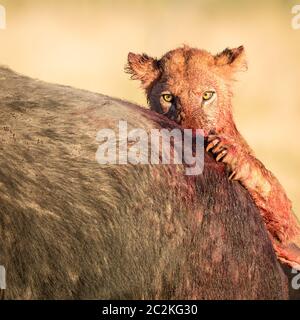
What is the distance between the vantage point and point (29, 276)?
11.8 ft

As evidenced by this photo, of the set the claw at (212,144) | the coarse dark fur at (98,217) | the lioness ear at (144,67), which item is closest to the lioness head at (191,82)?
the lioness ear at (144,67)

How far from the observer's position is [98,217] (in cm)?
381

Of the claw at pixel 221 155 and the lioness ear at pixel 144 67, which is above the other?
the lioness ear at pixel 144 67

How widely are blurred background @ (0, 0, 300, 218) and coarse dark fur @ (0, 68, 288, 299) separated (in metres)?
7.18

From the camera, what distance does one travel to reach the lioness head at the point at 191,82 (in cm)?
675

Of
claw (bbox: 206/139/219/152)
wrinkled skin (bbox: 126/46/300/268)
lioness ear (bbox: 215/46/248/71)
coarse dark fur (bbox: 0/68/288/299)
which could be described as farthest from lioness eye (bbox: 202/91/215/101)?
coarse dark fur (bbox: 0/68/288/299)

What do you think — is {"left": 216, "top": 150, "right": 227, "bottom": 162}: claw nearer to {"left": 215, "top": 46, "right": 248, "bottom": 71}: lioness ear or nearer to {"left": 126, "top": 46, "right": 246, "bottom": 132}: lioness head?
{"left": 126, "top": 46, "right": 246, "bottom": 132}: lioness head

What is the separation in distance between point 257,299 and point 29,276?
1.44 metres

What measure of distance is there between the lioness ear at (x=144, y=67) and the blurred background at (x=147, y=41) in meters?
3.69

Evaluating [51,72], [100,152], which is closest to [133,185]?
[100,152]

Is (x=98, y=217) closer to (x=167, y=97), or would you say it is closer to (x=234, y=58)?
(x=167, y=97)

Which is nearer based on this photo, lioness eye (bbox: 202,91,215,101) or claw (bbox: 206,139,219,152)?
claw (bbox: 206,139,219,152)

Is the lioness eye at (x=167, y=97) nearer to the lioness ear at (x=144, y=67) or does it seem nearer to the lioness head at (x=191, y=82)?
the lioness head at (x=191, y=82)

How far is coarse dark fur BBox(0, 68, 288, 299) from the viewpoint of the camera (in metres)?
3.66
